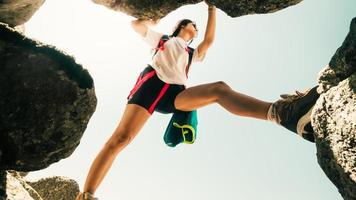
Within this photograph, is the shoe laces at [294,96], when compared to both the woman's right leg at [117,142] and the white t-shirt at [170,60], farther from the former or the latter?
the woman's right leg at [117,142]

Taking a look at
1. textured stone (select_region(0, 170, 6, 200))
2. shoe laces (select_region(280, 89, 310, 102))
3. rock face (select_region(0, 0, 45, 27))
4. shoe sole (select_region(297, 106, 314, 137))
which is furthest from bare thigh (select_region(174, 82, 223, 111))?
rock face (select_region(0, 0, 45, 27))

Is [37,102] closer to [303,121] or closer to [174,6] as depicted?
[174,6]

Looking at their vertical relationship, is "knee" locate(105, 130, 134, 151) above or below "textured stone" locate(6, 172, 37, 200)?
above

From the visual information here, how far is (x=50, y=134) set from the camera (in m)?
5.02

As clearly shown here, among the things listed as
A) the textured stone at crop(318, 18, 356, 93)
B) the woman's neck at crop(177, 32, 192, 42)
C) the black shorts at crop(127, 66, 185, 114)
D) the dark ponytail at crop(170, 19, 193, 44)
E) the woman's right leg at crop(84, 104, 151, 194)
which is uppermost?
the dark ponytail at crop(170, 19, 193, 44)

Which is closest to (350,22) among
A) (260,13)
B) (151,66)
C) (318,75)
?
(318,75)

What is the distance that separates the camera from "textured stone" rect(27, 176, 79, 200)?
13.6 m

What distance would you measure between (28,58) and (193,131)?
12.7ft

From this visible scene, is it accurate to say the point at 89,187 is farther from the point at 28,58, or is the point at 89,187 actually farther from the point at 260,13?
the point at 260,13

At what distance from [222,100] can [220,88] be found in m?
0.26

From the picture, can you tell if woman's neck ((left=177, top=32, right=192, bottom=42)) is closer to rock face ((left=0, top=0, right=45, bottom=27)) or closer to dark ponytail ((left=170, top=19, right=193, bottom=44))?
dark ponytail ((left=170, top=19, right=193, bottom=44))

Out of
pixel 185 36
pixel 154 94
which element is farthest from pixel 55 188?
pixel 185 36

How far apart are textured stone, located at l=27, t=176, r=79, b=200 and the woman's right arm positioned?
334 inches

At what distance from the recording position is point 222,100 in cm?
605
